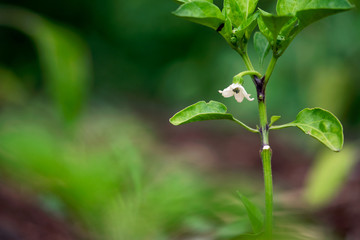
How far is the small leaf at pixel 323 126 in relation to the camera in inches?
15.5

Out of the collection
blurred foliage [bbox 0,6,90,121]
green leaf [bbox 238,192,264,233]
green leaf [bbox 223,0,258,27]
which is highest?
blurred foliage [bbox 0,6,90,121]

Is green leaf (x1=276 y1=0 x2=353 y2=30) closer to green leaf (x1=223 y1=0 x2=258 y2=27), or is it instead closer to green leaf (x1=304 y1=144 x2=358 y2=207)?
green leaf (x1=223 y1=0 x2=258 y2=27)

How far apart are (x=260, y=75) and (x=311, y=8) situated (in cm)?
8

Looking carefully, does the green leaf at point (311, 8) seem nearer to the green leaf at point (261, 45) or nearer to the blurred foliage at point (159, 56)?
the green leaf at point (261, 45)

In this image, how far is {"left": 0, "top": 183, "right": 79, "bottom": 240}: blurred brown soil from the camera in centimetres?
77

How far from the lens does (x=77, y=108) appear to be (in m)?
1.27

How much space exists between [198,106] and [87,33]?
307cm

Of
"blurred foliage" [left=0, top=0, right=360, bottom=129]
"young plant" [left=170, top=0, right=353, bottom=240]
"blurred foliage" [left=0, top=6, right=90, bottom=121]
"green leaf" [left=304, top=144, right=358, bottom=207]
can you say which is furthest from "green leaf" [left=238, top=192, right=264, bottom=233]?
"blurred foliage" [left=0, top=0, right=360, bottom=129]

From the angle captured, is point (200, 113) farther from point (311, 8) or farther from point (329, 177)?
point (329, 177)

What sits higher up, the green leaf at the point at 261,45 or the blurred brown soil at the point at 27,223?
the green leaf at the point at 261,45

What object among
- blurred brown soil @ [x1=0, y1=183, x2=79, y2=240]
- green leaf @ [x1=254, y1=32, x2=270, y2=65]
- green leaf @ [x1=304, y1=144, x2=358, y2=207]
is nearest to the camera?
green leaf @ [x1=254, y1=32, x2=270, y2=65]

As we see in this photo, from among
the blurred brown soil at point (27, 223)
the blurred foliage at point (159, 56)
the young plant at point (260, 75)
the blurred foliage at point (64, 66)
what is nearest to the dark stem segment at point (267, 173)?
the young plant at point (260, 75)

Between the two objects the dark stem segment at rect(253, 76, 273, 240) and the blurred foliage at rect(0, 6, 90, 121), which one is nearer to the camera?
the dark stem segment at rect(253, 76, 273, 240)

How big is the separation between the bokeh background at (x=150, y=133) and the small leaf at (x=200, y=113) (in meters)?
0.16
